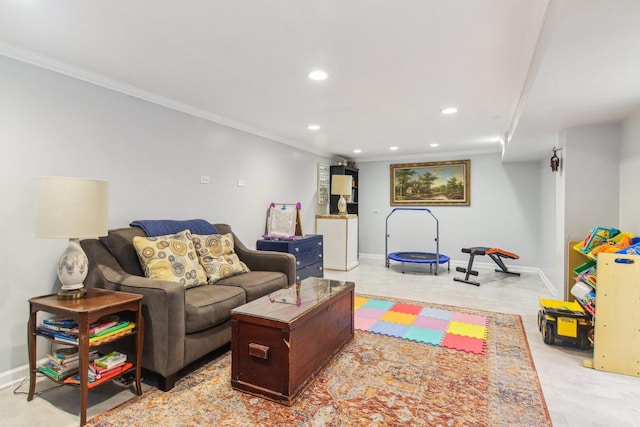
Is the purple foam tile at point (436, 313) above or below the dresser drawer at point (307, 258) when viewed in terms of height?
below

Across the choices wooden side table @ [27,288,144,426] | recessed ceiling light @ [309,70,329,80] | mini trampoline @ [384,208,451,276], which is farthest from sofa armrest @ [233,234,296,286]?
mini trampoline @ [384,208,451,276]

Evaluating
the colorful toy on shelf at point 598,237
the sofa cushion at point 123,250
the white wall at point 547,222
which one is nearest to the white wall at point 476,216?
the white wall at point 547,222

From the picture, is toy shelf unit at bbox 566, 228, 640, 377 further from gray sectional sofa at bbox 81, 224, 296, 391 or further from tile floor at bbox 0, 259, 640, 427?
gray sectional sofa at bbox 81, 224, 296, 391

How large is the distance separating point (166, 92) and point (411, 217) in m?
5.23

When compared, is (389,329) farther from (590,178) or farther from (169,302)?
(590,178)

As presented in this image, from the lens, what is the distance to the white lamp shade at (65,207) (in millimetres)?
1921

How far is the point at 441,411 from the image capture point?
1.88 m

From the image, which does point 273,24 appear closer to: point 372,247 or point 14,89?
point 14,89

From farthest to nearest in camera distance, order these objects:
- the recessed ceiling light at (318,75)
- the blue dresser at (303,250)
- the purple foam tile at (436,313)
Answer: the blue dresser at (303,250), the purple foam tile at (436,313), the recessed ceiling light at (318,75)

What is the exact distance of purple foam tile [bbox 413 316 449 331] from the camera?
3201mm

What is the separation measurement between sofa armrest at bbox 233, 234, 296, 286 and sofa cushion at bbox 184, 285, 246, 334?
29.6 inches

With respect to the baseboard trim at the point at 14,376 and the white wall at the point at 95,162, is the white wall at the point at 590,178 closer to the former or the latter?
the white wall at the point at 95,162

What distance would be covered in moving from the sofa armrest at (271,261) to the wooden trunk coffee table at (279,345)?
38.7 inches

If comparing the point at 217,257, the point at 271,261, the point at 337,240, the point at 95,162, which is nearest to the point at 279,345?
the point at 217,257
